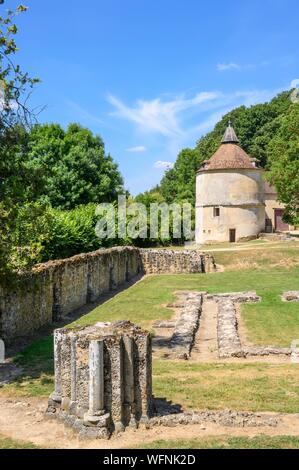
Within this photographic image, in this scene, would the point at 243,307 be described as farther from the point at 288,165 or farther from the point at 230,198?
the point at 230,198

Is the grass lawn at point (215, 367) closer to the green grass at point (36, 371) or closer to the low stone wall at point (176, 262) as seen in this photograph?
the green grass at point (36, 371)

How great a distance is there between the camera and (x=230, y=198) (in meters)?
43.4

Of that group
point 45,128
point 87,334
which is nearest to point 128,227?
point 45,128

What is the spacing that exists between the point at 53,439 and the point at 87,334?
168 centimetres

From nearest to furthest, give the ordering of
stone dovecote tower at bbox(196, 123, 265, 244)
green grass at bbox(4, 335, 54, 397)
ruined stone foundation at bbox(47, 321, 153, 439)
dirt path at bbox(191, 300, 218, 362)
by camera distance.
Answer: ruined stone foundation at bbox(47, 321, 153, 439), green grass at bbox(4, 335, 54, 397), dirt path at bbox(191, 300, 218, 362), stone dovecote tower at bbox(196, 123, 265, 244)

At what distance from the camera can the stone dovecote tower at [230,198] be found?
43438 mm

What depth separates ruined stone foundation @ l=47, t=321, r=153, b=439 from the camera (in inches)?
308

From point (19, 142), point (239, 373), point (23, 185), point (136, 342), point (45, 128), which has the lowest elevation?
point (239, 373)

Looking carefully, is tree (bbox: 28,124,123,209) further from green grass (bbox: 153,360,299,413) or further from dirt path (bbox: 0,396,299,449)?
dirt path (bbox: 0,396,299,449)

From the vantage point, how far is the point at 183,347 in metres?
13.6

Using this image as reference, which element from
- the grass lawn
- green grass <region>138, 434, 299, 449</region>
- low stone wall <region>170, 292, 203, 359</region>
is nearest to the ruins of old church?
the grass lawn

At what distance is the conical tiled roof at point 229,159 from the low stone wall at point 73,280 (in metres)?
13.5

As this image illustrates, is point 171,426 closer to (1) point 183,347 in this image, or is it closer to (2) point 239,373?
(2) point 239,373
